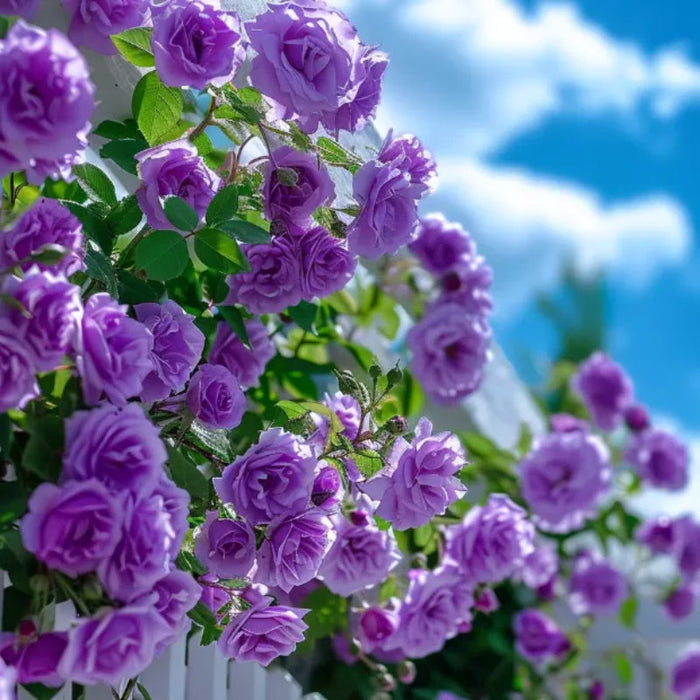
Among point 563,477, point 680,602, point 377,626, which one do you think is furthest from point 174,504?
point 680,602

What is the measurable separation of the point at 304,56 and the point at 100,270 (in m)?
0.26

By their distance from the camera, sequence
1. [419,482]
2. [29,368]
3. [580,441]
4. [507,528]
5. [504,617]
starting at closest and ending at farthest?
[29,368], [419,482], [507,528], [580,441], [504,617]

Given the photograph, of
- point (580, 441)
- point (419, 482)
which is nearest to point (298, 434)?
point (419, 482)

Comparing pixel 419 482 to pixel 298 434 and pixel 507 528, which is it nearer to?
pixel 298 434

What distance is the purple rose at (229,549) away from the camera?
1.00 m

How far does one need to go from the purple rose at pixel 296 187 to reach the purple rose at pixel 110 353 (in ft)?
1.12

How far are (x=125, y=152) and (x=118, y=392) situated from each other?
43 centimetres

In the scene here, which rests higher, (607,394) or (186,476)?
(607,394)

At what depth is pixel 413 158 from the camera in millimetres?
1146

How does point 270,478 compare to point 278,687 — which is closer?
point 270,478

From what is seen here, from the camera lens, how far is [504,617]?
244 centimetres

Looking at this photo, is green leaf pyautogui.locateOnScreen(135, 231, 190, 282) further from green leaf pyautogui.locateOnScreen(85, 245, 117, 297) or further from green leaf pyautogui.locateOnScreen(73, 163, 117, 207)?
green leaf pyautogui.locateOnScreen(73, 163, 117, 207)

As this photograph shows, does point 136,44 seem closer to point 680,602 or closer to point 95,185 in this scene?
point 95,185

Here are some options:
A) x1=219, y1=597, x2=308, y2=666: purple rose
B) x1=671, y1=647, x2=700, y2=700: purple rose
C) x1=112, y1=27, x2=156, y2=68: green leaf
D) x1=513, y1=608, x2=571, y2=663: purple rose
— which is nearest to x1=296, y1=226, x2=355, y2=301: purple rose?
x1=112, y1=27, x2=156, y2=68: green leaf
